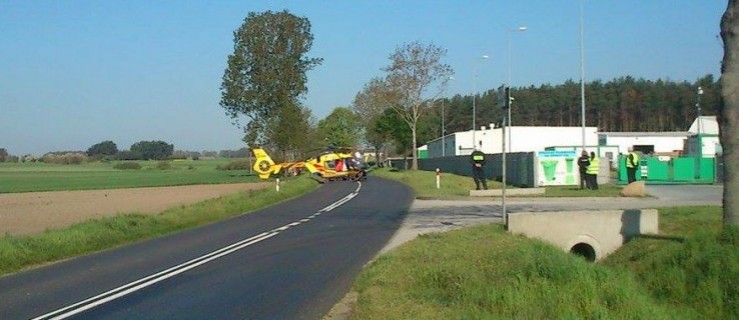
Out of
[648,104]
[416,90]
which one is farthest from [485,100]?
[416,90]

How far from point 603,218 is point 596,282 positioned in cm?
587

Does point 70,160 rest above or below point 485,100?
below

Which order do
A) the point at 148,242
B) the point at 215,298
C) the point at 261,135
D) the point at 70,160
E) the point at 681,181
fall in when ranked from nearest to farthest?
1. the point at 215,298
2. the point at 148,242
3. the point at 681,181
4. the point at 261,135
5. the point at 70,160

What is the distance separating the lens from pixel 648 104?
105750 mm

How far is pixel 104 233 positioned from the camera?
20.7 meters

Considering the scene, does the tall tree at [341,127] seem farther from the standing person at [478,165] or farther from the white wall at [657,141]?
the standing person at [478,165]

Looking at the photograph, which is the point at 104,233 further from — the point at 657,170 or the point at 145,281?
the point at 657,170

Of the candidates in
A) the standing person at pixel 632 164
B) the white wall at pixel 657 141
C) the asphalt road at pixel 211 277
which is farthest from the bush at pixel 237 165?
the asphalt road at pixel 211 277

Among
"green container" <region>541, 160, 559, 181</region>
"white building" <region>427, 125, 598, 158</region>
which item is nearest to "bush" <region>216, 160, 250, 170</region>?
"white building" <region>427, 125, 598, 158</region>

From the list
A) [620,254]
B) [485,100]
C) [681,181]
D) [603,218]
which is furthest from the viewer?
[485,100]

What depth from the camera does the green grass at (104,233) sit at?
Result: 1662 centimetres

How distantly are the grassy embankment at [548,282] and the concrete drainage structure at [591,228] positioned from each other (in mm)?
1270

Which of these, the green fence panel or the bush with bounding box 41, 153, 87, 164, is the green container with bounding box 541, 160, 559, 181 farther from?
the bush with bounding box 41, 153, 87, 164

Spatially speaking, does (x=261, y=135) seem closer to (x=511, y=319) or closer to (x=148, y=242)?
(x=148, y=242)
